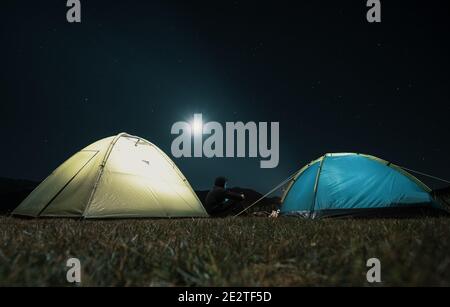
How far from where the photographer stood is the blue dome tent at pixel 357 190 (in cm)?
709

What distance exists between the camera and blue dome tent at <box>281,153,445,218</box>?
7090 millimetres

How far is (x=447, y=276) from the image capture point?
3.99 feet

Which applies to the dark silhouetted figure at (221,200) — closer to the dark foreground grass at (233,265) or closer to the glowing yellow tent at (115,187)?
the glowing yellow tent at (115,187)

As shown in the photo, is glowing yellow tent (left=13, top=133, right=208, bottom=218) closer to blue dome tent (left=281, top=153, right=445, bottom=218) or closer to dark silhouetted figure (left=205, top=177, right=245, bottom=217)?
dark silhouetted figure (left=205, top=177, right=245, bottom=217)

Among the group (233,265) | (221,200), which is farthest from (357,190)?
(233,265)

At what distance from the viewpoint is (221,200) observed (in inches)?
380

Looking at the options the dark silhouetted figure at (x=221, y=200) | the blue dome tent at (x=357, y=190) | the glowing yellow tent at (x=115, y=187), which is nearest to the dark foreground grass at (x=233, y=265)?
the glowing yellow tent at (x=115, y=187)

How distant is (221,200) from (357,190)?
388 cm

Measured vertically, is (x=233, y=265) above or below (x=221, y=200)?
above

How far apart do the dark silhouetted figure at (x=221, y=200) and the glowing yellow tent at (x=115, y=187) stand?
103 cm

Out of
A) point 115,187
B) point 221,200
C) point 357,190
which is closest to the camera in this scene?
point 115,187

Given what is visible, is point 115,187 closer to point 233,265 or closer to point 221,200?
point 221,200
